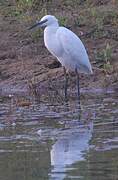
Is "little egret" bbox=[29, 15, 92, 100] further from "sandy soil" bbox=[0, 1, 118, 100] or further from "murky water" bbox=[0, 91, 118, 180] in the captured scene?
"murky water" bbox=[0, 91, 118, 180]

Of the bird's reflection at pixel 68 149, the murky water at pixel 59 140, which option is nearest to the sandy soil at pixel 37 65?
the murky water at pixel 59 140

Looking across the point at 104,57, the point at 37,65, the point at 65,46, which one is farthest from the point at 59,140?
the point at 37,65

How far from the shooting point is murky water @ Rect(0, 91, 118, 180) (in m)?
7.40

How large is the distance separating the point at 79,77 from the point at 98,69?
0.36 metres

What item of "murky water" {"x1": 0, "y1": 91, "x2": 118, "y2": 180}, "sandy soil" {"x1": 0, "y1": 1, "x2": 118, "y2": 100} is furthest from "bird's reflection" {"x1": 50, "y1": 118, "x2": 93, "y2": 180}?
"sandy soil" {"x1": 0, "y1": 1, "x2": 118, "y2": 100}

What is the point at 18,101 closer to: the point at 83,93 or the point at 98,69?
the point at 83,93

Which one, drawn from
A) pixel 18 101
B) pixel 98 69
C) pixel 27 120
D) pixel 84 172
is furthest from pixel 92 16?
pixel 84 172

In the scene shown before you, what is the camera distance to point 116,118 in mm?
10375

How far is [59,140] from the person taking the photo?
9.01 meters

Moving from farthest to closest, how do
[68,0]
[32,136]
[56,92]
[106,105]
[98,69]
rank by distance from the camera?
[68,0]
[98,69]
[56,92]
[106,105]
[32,136]

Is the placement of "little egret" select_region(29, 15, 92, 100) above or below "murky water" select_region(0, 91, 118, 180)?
above

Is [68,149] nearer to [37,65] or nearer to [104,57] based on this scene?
[104,57]

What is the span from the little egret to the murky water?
4.17ft

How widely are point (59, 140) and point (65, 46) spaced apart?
4.85m
